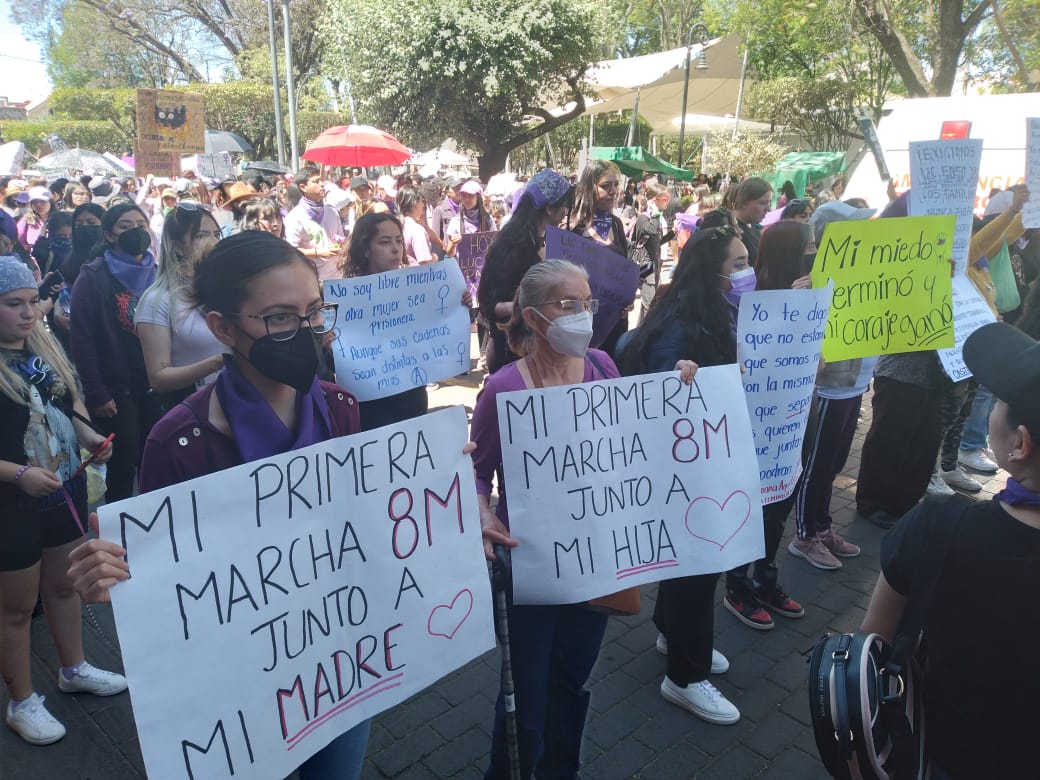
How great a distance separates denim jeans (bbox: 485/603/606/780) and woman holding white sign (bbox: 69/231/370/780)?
59 centimetres

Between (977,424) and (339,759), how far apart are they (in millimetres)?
5937

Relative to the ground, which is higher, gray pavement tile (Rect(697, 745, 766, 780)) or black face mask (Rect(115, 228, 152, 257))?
black face mask (Rect(115, 228, 152, 257))

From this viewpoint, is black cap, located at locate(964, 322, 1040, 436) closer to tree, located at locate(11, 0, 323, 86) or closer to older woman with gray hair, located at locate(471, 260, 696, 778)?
older woman with gray hair, located at locate(471, 260, 696, 778)

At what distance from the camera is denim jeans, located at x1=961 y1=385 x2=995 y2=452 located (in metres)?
5.97

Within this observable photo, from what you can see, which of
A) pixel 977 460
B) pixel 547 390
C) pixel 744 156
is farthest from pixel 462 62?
pixel 547 390

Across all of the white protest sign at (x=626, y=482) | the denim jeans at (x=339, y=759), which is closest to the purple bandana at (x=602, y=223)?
the white protest sign at (x=626, y=482)

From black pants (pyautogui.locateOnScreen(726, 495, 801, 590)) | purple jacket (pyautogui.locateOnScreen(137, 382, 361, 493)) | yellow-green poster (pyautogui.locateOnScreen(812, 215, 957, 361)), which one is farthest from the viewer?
black pants (pyautogui.locateOnScreen(726, 495, 801, 590))

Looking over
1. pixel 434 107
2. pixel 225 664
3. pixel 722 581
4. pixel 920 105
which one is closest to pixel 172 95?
pixel 434 107

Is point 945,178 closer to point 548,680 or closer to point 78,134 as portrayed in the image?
point 548,680

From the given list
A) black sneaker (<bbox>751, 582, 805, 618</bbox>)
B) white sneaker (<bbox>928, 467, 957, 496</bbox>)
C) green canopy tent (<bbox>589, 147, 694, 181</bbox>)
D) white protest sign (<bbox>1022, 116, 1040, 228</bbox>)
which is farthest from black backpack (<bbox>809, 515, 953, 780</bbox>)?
green canopy tent (<bbox>589, 147, 694, 181</bbox>)

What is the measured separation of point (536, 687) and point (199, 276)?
1554mm

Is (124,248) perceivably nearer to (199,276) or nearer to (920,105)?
(199,276)

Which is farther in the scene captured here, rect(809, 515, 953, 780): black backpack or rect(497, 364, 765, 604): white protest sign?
rect(497, 364, 765, 604): white protest sign

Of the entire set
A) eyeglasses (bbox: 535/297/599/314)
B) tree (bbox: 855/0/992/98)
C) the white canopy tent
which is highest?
the white canopy tent
